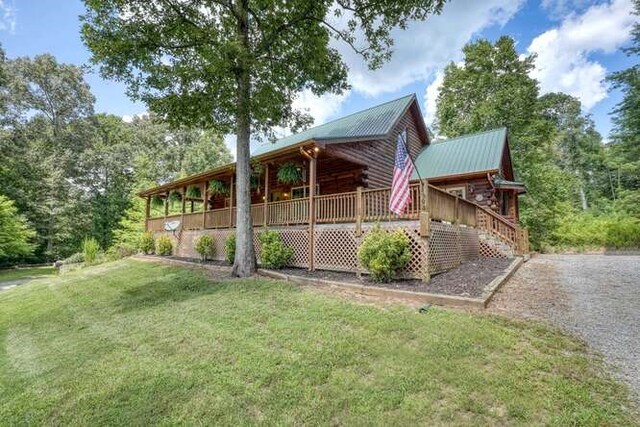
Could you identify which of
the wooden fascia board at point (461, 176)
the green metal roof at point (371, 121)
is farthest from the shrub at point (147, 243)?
the wooden fascia board at point (461, 176)

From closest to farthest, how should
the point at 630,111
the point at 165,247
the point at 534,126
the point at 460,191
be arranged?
1. the point at 460,191
2. the point at 630,111
3. the point at 165,247
4. the point at 534,126

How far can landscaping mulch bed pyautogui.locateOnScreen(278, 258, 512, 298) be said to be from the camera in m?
6.80

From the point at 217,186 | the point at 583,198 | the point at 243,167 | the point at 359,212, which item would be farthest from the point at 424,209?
the point at 583,198

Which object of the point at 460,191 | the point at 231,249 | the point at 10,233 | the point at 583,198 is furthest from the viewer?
the point at 583,198

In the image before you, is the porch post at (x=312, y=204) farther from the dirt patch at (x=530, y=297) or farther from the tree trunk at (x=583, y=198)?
the tree trunk at (x=583, y=198)

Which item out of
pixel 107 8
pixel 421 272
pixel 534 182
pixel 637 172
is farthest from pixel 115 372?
pixel 637 172

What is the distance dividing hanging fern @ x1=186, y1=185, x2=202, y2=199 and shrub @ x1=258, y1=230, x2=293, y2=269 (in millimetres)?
8805

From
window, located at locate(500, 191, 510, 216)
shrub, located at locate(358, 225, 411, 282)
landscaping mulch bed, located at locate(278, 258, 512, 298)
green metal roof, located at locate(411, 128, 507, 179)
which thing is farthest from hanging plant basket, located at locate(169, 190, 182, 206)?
window, located at locate(500, 191, 510, 216)

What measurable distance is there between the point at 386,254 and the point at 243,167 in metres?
5.47

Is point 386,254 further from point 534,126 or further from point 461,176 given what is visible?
point 534,126

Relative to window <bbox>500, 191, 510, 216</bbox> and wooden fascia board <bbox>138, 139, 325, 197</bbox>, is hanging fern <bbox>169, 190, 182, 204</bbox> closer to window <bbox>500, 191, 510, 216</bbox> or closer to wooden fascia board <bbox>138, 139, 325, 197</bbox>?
wooden fascia board <bbox>138, 139, 325, 197</bbox>

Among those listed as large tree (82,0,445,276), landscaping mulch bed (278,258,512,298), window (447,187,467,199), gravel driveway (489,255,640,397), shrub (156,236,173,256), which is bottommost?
gravel driveway (489,255,640,397)

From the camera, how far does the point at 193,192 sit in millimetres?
18062

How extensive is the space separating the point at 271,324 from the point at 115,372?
234 centimetres
